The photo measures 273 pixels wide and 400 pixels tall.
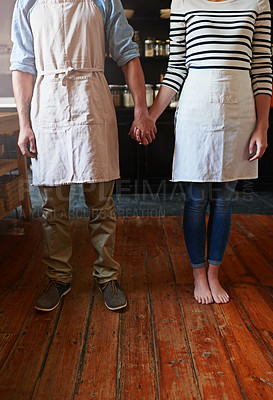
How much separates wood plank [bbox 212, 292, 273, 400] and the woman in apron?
4.0 inches

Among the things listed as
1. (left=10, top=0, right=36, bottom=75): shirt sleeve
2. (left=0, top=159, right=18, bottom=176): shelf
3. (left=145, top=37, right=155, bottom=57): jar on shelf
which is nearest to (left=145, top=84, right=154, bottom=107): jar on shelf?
(left=145, top=37, right=155, bottom=57): jar on shelf

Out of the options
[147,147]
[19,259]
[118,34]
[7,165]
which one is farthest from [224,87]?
[147,147]

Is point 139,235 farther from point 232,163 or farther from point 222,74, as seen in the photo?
point 222,74

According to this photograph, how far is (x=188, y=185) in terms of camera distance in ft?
4.45

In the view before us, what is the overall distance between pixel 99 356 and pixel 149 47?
2.87 meters

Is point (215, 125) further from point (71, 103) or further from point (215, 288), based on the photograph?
point (215, 288)

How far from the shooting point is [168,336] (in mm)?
1194

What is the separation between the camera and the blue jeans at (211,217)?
1335mm

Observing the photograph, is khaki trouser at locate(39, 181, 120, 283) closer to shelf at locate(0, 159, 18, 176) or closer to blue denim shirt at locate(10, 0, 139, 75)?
blue denim shirt at locate(10, 0, 139, 75)

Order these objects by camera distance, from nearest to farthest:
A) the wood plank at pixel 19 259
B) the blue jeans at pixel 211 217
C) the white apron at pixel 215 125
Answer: the white apron at pixel 215 125
the blue jeans at pixel 211 217
the wood plank at pixel 19 259

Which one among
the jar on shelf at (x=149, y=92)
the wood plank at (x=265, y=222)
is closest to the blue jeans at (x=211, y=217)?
the wood plank at (x=265, y=222)

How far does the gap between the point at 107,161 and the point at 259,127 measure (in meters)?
0.57

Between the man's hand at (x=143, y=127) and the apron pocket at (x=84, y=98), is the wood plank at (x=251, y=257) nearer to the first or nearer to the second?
the man's hand at (x=143, y=127)

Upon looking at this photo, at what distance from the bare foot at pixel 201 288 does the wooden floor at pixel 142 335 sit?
3cm
